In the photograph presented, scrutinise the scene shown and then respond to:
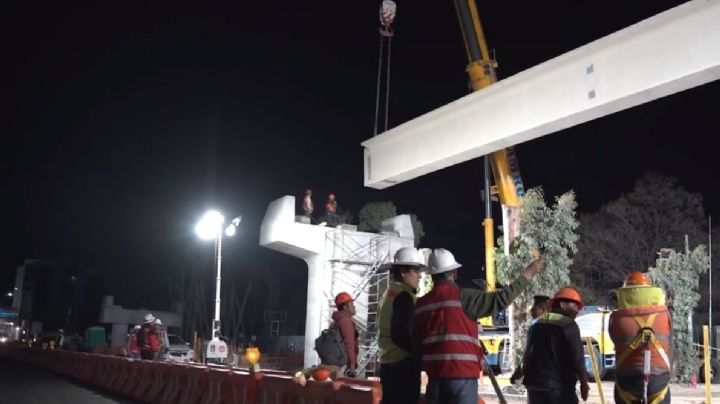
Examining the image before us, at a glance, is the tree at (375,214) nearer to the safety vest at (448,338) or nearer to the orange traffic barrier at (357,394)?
the orange traffic barrier at (357,394)

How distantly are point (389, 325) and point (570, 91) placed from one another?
A: 937 centimetres

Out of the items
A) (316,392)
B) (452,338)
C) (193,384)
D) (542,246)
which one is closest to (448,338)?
(452,338)

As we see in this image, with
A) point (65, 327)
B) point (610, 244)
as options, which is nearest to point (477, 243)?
point (610, 244)

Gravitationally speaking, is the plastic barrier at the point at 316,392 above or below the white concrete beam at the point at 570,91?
below

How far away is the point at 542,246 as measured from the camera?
56.0ft

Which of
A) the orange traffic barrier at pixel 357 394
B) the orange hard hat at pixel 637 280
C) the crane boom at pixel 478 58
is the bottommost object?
the orange traffic barrier at pixel 357 394

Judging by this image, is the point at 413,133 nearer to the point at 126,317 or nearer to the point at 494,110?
the point at 494,110

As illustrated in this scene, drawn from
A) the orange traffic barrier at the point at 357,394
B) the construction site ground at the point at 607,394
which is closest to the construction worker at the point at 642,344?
the orange traffic barrier at the point at 357,394

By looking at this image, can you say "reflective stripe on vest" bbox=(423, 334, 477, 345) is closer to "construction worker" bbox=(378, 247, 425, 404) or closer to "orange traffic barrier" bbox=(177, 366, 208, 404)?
"construction worker" bbox=(378, 247, 425, 404)

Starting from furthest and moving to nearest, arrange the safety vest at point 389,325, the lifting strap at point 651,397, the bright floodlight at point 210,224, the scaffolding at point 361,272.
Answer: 1. the scaffolding at point 361,272
2. the bright floodlight at point 210,224
3. the lifting strap at point 651,397
4. the safety vest at point 389,325

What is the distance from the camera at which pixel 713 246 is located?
3262cm

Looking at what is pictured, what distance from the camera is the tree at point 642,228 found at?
3294 cm

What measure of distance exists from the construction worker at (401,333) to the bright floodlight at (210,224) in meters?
16.9

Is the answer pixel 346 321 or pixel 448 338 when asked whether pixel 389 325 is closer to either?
pixel 448 338
